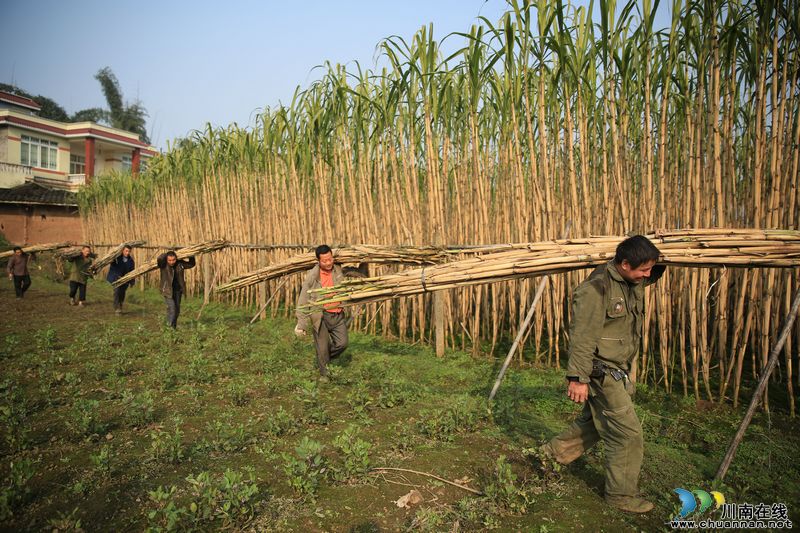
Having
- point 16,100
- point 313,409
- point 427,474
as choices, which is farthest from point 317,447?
point 16,100

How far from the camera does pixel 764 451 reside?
149 inches

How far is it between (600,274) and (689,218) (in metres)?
2.43

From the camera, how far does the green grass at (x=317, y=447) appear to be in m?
2.89

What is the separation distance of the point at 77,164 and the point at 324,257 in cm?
3433

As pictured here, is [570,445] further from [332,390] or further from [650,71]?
[650,71]

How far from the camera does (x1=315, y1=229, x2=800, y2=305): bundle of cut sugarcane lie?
3150 millimetres

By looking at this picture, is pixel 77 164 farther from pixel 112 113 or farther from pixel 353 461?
pixel 353 461

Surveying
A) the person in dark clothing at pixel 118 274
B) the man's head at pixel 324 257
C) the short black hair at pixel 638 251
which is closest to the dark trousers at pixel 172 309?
the person in dark clothing at pixel 118 274

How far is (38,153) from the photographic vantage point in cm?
2952


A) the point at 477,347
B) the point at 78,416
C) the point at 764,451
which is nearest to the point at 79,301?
the point at 78,416

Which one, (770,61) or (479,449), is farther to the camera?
(770,61)

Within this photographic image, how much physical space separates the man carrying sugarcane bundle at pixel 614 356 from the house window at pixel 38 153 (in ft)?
114

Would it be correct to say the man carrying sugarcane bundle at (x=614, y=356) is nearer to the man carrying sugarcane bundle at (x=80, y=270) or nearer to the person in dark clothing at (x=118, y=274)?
the person in dark clothing at (x=118, y=274)

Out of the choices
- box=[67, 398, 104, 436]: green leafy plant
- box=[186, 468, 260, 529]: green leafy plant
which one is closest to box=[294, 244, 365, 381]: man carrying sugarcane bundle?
box=[67, 398, 104, 436]: green leafy plant
